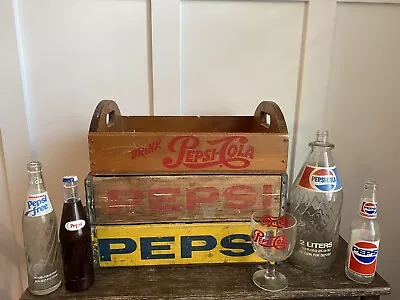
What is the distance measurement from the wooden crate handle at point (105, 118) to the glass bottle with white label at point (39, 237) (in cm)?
14

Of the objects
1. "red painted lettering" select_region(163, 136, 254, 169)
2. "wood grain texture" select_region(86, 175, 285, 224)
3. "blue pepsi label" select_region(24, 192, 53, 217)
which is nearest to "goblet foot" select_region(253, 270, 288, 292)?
"wood grain texture" select_region(86, 175, 285, 224)

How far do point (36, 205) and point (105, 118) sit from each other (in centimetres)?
25

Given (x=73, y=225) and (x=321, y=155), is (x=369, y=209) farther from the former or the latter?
(x=73, y=225)

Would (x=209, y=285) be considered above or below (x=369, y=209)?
below

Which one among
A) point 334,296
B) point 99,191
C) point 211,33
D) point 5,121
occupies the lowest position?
point 334,296

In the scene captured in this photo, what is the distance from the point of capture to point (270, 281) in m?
0.84

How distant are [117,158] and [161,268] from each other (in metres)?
0.28

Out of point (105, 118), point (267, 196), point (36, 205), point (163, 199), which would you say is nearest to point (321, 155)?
point (267, 196)

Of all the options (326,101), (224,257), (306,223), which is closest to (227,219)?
(224,257)

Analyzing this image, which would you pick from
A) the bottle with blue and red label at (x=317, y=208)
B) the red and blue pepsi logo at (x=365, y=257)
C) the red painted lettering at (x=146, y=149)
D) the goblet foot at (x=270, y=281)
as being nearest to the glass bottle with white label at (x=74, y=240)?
the red painted lettering at (x=146, y=149)

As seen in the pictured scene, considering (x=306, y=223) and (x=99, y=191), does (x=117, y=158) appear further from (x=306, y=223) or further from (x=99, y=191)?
(x=306, y=223)

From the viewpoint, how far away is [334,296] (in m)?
0.83

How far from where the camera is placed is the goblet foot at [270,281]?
2.71 ft

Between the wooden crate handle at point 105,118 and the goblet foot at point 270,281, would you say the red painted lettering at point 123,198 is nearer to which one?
the wooden crate handle at point 105,118
